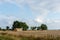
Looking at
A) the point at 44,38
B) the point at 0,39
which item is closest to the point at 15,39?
the point at 0,39

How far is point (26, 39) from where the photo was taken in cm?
2153

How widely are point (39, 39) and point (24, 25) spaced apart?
68.4 metres

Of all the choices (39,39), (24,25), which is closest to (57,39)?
(39,39)

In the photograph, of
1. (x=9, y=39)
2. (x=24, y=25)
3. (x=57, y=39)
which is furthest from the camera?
(x=24, y=25)

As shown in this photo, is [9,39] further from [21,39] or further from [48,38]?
[48,38]

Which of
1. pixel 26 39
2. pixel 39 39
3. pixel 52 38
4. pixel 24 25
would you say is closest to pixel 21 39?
pixel 26 39

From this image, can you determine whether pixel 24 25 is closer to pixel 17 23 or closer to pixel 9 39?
pixel 17 23

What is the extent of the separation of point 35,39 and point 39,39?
714mm

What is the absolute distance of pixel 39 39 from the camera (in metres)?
21.1

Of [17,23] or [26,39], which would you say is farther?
[17,23]

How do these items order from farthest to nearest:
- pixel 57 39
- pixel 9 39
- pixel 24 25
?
1. pixel 24 25
2. pixel 9 39
3. pixel 57 39

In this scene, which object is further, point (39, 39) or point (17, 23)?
point (17, 23)

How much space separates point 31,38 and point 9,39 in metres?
2.77

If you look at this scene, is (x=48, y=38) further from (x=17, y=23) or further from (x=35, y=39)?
(x=17, y=23)
